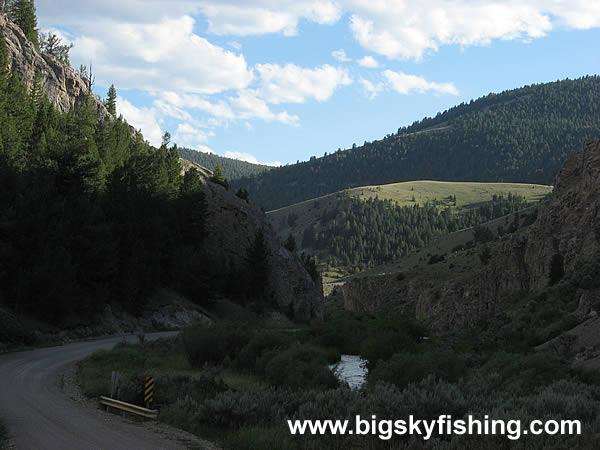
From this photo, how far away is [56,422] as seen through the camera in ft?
45.8

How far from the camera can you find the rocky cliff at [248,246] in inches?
3221

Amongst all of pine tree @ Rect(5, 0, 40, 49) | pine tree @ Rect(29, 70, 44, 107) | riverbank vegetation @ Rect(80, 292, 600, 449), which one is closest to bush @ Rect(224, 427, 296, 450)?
riverbank vegetation @ Rect(80, 292, 600, 449)

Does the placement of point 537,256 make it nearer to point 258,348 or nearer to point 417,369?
point 258,348

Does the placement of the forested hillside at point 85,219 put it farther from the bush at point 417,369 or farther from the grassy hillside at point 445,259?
the grassy hillside at point 445,259

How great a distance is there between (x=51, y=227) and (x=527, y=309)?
34.3 m

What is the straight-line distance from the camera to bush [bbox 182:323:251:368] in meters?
28.6

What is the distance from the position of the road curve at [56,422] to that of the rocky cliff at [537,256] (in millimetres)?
34848

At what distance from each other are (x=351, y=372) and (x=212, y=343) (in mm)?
9132

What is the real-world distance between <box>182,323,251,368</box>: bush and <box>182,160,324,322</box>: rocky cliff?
1911 inches

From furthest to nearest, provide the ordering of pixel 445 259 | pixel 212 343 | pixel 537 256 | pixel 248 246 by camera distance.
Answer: pixel 445 259, pixel 248 246, pixel 537 256, pixel 212 343

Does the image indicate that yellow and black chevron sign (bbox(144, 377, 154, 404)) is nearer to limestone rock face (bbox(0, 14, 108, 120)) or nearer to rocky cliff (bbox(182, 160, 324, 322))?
rocky cliff (bbox(182, 160, 324, 322))

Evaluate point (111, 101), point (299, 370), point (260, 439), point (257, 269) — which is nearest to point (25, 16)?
point (111, 101)

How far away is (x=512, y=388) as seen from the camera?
18.2 metres

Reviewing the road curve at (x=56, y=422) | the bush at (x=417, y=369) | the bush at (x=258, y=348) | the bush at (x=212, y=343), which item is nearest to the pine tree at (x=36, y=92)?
the bush at (x=212, y=343)
